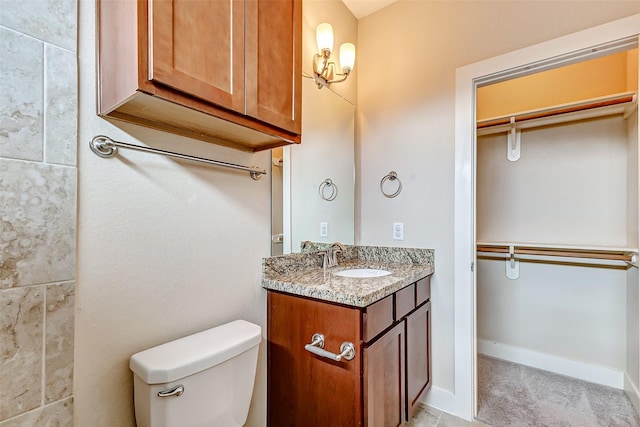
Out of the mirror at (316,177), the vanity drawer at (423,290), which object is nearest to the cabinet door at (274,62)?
the mirror at (316,177)

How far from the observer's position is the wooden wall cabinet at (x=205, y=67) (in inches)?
29.2

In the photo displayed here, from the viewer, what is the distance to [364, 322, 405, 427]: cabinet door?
3.79ft

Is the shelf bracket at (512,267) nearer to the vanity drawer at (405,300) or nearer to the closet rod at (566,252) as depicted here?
the closet rod at (566,252)

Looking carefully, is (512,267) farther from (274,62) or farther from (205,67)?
(205,67)

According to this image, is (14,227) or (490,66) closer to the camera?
(14,227)

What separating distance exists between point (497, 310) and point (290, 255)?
203 cm

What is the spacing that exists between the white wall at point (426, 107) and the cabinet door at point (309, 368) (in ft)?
2.95

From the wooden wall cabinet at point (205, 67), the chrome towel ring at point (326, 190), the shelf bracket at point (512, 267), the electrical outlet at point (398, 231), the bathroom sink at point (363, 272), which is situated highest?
the wooden wall cabinet at point (205, 67)

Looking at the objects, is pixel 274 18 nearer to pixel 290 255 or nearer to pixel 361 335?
pixel 290 255

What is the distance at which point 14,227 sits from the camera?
73 cm

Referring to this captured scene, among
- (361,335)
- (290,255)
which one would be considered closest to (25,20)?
(290,255)

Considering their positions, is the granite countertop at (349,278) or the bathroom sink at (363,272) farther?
the bathroom sink at (363,272)

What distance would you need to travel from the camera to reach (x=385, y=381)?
1283 millimetres

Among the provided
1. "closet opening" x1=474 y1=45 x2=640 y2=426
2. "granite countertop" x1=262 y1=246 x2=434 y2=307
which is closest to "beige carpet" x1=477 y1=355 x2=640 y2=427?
"closet opening" x1=474 y1=45 x2=640 y2=426
